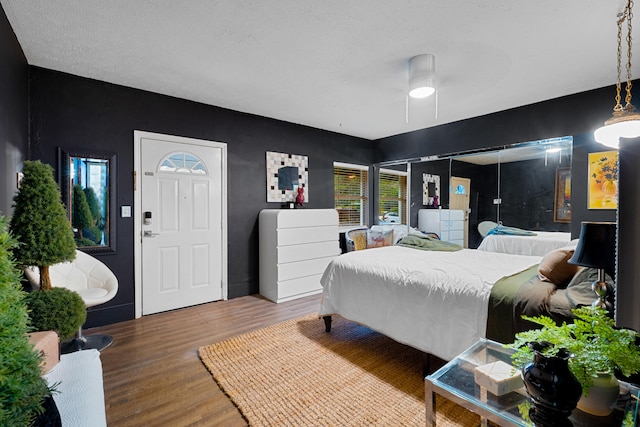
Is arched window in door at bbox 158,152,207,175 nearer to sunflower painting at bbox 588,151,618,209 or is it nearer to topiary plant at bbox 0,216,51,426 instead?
topiary plant at bbox 0,216,51,426

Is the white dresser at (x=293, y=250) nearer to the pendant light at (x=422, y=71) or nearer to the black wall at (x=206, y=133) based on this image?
the black wall at (x=206, y=133)

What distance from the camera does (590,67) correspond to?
2.69m

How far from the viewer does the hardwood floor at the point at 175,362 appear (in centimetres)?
174

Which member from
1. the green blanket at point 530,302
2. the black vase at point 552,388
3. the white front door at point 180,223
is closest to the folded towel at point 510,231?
the green blanket at point 530,302

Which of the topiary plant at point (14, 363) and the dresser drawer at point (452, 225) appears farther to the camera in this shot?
the dresser drawer at point (452, 225)

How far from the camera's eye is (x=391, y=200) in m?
5.56

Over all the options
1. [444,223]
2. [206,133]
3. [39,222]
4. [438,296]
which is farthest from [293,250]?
[39,222]

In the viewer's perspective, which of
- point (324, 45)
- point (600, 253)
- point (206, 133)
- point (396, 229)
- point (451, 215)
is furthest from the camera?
point (396, 229)

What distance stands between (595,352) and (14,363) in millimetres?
1702

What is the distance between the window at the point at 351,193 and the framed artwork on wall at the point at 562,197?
285 centimetres

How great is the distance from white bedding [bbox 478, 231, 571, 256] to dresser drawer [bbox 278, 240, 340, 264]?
2.07 meters

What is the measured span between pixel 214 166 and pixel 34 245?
2.04 metres

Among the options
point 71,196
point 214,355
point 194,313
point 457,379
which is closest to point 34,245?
point 71,196

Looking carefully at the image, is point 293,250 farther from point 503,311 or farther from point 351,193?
point 503,311
